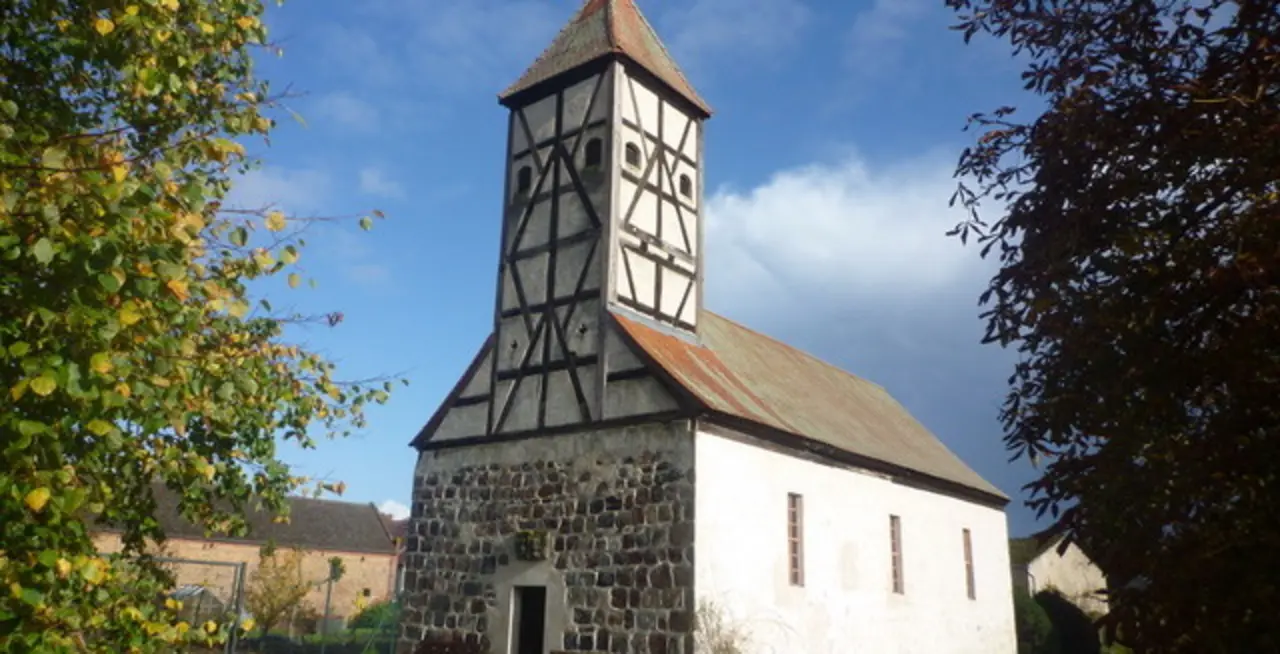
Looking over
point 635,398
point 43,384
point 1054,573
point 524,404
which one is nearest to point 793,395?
point 635,398

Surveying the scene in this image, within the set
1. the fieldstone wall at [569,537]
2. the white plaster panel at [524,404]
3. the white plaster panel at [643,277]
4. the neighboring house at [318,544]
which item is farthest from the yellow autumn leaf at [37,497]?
the neighboring house at [318,544]

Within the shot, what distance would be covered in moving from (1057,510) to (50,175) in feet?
20.8

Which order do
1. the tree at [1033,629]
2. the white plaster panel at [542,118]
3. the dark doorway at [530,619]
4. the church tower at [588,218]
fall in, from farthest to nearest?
the tree at [1033,629], the white plaster panel at [542,118], the church tower at [588,218], the dark doorway at [530,619]

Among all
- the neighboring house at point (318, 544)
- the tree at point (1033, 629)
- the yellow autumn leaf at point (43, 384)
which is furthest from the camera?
the neighboring house at point (318, 544)

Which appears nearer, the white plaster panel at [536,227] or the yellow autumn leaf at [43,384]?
the yellow autumn leaf at [43,384]

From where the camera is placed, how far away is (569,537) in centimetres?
1446

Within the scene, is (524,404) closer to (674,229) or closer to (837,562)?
(674,229)

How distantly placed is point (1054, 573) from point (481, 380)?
2215 centimetres

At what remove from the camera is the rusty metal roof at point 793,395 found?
584 inches

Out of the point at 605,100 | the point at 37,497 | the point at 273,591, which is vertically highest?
the point at 605,100

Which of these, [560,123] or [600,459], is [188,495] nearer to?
[600,459]

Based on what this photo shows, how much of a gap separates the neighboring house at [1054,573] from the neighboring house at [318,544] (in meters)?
28.5

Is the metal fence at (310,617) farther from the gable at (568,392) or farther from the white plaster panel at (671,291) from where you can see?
the white plaster panel at (671,291)

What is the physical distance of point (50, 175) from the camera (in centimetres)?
468
